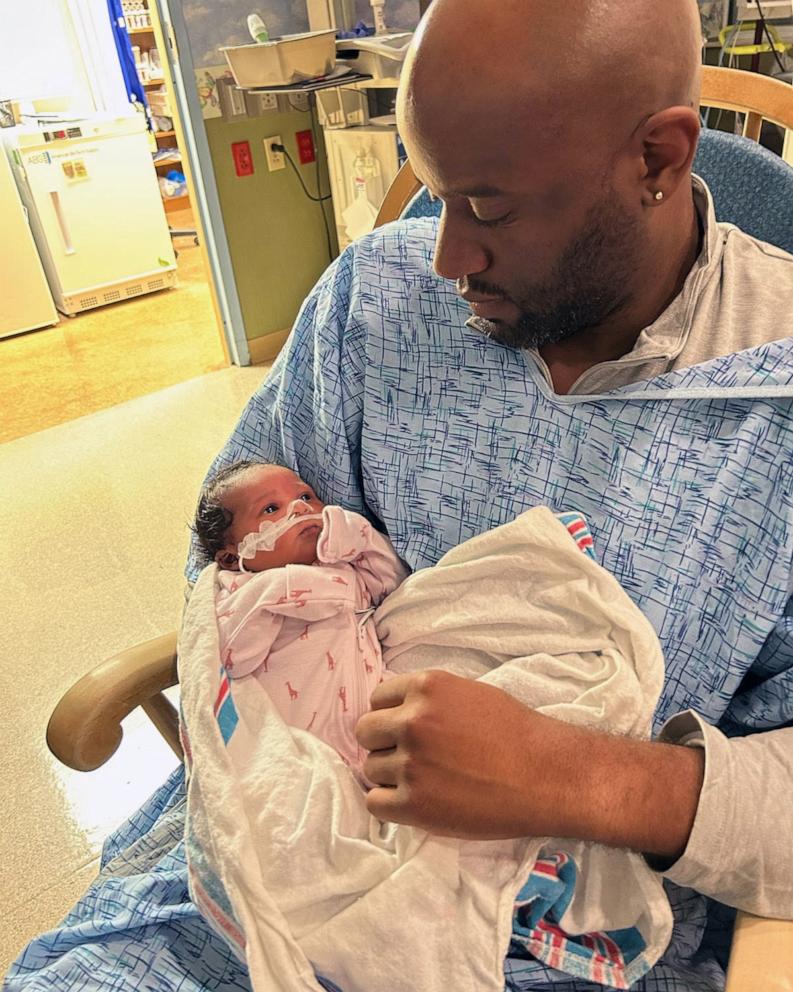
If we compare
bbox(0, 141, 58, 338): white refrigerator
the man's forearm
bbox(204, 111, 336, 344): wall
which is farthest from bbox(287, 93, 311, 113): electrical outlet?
the man's forearm

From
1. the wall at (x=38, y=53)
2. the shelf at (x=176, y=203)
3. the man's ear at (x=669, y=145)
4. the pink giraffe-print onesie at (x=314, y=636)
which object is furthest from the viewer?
the shelf at (x=176, y=203)

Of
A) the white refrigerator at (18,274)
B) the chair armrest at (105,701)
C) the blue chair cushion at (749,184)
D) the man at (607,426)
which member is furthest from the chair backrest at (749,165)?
the white refrigerator at (18,274)

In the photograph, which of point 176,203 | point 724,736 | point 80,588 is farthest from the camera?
point 176,203

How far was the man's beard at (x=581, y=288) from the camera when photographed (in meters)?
0.85

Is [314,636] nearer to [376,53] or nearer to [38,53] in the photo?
[376,53]

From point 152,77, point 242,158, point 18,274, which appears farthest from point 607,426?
point 152,77

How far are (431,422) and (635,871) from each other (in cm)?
54

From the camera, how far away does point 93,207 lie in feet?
14.8

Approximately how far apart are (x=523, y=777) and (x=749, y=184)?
78 centimetres

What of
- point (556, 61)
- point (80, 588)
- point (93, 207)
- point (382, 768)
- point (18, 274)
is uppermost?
point (556, 61)

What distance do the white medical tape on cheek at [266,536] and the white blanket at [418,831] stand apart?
127 mm

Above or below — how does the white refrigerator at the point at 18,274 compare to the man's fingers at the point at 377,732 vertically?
below

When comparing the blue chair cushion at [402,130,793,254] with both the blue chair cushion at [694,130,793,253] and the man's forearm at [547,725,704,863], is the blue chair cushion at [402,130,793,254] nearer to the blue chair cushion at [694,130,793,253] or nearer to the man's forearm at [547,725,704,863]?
the blue chair cushion at [694,130,793,253]

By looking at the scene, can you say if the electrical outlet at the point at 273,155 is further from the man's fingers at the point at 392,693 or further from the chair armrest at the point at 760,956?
the chair armrest at the point at 760,956
